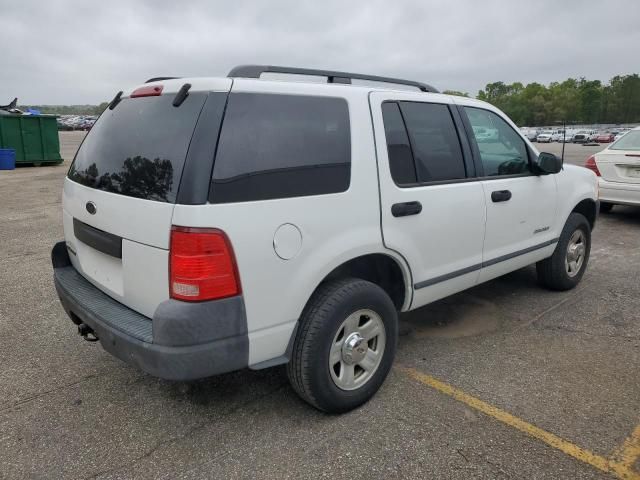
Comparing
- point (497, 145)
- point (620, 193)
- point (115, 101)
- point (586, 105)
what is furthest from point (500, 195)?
point (586, 105)

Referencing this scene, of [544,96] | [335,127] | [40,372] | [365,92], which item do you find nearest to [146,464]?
[40,372]

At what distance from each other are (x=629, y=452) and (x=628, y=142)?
23.6ft

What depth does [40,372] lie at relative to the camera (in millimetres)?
3246

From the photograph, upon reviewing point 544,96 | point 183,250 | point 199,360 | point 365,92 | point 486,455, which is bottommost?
point 486,455

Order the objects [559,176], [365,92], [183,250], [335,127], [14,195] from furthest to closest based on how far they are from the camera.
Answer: [14,195], [559,176], [365,92], [335,127], [183,250]

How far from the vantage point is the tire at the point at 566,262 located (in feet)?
14.9

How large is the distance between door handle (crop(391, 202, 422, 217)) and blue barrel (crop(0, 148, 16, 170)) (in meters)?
16.5

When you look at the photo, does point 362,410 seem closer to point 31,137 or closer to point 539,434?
point 539,434

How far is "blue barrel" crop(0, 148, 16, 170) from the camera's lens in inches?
612

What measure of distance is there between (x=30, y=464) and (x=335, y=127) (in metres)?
2.28

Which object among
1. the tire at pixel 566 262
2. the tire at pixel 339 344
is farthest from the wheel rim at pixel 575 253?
the tire at pixel 339 344

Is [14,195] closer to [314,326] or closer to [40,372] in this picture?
[40,372]

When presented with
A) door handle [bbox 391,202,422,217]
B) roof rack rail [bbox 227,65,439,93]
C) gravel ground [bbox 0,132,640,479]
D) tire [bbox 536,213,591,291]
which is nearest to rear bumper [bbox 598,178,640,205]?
tire [bbox 536,213,591,291]

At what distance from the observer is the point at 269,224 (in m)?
2.31
